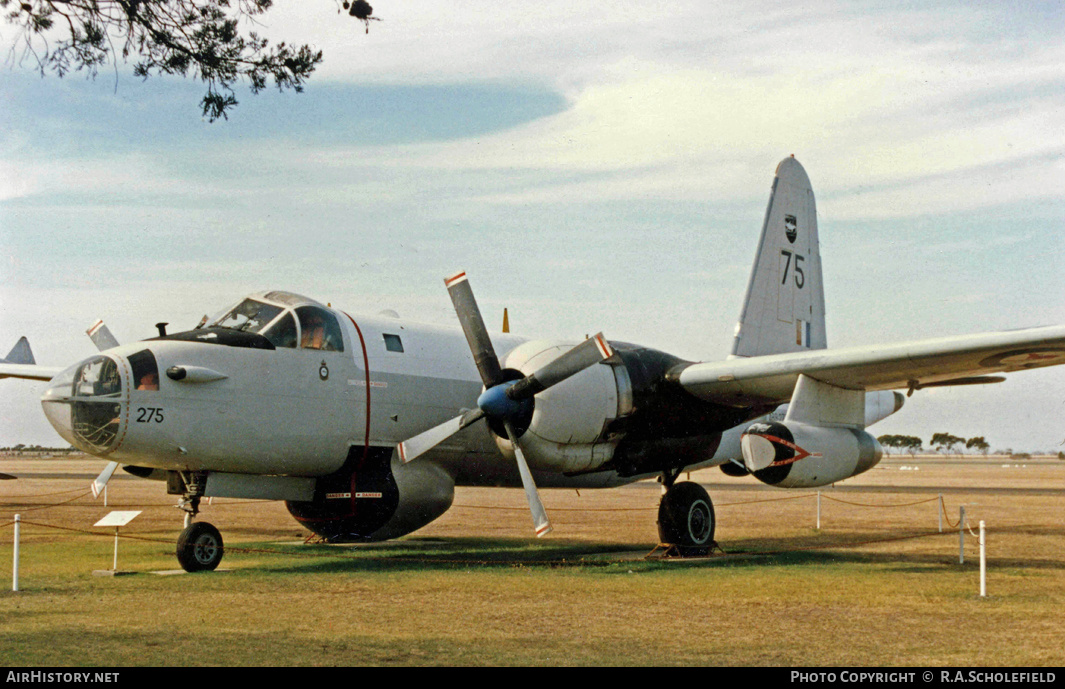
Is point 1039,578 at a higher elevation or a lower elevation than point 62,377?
lower

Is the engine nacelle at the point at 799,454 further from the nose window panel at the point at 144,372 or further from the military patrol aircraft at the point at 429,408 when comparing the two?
the nose window panel at the point at 144,372

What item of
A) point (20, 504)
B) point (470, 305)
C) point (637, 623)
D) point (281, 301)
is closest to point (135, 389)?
point (281, 301)

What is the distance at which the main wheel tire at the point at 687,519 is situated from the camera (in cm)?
1734

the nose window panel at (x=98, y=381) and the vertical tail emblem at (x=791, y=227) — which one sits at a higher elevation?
the vertical tail emblem at (x=791, y=227)

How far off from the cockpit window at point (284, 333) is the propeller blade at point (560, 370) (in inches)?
128

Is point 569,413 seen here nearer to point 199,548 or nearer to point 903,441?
point 199,548

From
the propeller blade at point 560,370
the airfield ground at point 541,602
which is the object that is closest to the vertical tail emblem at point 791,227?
the airfield ground at point 541,602

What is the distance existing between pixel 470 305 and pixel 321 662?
817 centimetres

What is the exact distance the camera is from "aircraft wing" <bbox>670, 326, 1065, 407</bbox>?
1405 centimetres

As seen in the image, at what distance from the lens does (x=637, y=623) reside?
10297mm

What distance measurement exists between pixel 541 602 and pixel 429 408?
5.12 meters

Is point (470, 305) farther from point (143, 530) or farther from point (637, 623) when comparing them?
point (143, 530)

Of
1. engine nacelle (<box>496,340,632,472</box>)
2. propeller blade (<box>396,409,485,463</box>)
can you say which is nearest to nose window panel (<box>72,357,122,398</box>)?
propeller blade (<box>396,409,485,463</box>)

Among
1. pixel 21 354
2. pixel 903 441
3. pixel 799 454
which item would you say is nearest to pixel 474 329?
pixel 799 454
